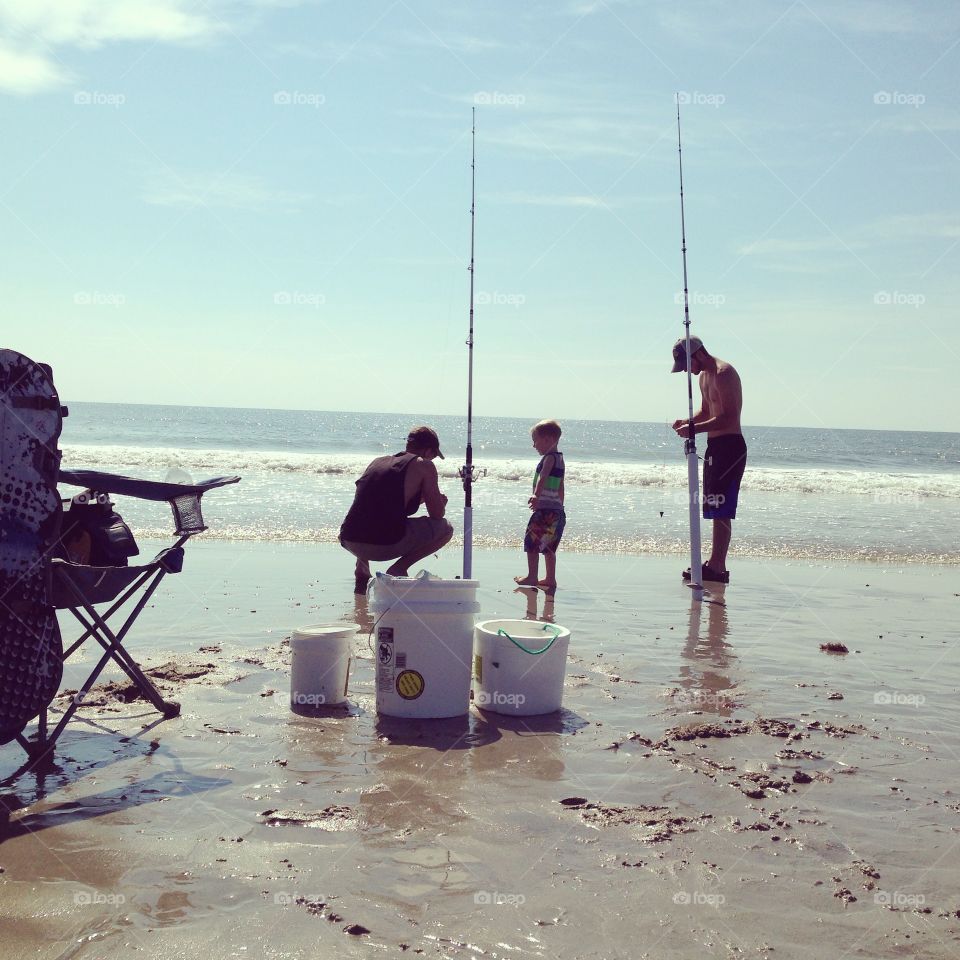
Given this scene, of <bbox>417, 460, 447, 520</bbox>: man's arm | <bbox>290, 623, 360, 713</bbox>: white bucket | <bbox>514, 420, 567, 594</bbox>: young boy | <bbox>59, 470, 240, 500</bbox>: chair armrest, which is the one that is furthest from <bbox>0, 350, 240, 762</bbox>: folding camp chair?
<bbox>514, 420, 567, 594</bbox>: young boy

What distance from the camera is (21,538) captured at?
3.46 m

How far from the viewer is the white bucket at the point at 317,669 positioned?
4.42 m

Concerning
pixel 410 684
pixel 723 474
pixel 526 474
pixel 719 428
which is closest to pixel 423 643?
pixel 410 684

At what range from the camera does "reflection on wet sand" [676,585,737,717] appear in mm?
4652

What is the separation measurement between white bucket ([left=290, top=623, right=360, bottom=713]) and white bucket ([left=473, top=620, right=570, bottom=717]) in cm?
64

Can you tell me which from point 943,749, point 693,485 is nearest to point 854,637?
point 693,485

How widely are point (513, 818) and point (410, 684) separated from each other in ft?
3.92

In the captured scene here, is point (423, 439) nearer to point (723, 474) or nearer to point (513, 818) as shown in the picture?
point (723, 474)

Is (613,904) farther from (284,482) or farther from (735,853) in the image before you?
(284,482)

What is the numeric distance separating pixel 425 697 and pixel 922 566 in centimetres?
788

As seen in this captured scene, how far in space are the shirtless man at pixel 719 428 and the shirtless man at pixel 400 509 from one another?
7.71 feet

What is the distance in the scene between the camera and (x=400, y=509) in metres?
6.54

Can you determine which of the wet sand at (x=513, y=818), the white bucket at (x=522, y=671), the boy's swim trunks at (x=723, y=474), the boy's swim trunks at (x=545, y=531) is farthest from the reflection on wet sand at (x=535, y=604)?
the white bucket at (x=522, y=671)

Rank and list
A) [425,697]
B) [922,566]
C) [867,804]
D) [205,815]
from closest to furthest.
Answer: [205,815]
[867,804]
[425,697]
[922,566]
